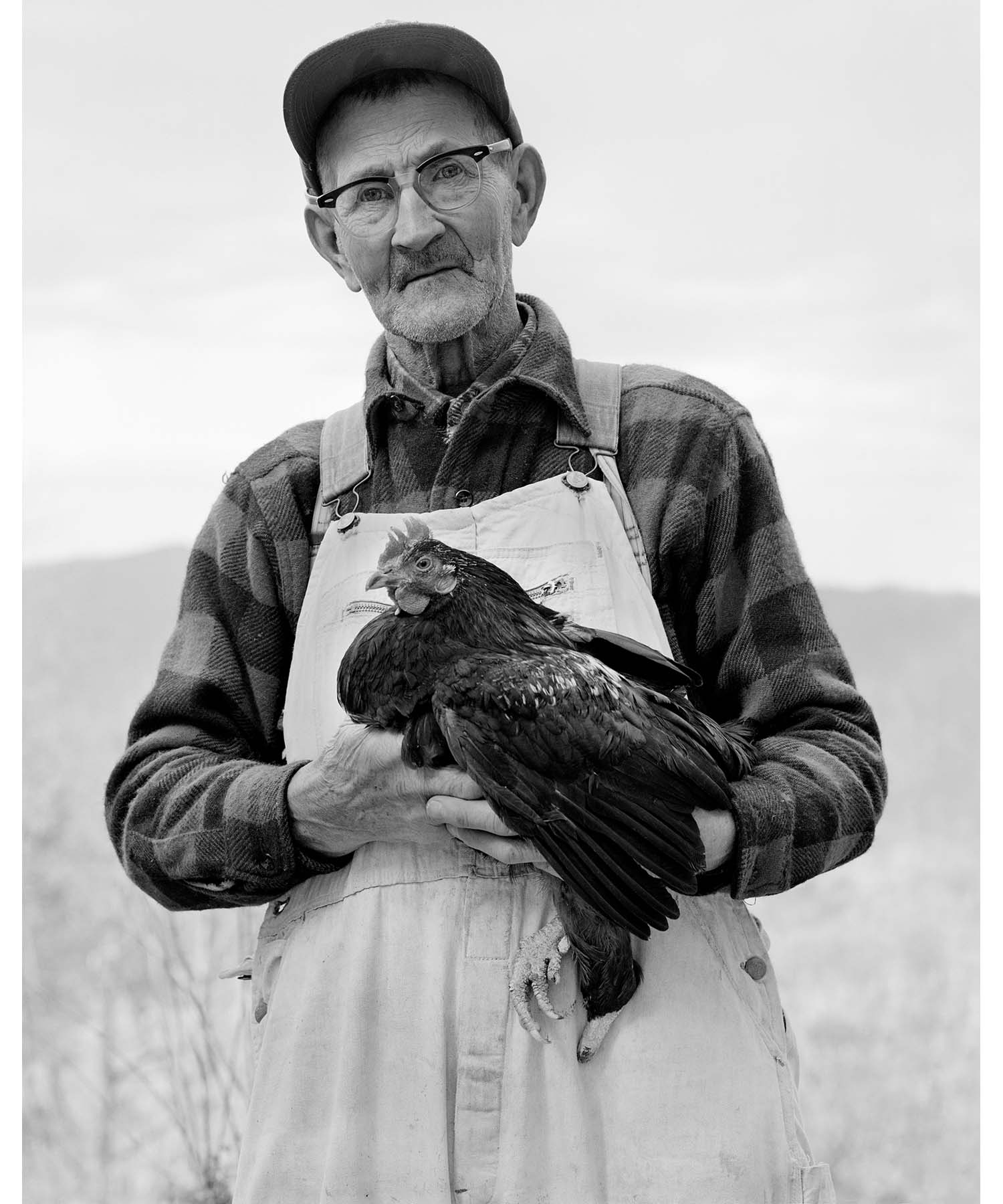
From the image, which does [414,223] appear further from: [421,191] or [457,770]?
[457,770]

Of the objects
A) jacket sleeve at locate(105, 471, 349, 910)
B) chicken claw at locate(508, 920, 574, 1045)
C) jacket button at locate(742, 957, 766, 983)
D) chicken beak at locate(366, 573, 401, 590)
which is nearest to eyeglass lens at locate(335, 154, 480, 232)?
jacket sleeve at locate(105, 471, 349, 910)

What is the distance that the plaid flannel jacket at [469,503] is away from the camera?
1.81 metres

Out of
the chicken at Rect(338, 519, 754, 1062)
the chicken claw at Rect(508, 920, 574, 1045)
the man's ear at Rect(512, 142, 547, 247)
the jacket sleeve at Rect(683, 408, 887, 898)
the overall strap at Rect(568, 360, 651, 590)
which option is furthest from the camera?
the man's ear at Rect(512, 142, 547, 247)

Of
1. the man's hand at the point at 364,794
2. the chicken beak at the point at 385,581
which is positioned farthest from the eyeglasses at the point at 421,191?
the man's hand at the point at 364,794

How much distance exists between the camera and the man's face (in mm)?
1889

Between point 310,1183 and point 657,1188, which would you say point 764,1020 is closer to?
point 657,1188

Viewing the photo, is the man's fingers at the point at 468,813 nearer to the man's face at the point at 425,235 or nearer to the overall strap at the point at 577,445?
the overall strap at the point at 577,445

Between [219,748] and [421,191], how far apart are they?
89 cm

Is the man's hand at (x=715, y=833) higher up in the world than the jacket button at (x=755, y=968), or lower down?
higher up

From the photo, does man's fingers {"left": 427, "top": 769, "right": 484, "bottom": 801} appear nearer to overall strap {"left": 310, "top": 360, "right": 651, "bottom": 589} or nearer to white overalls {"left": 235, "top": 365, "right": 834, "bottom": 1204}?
white overalls {"left": 235, "top": 365, "right": 834, "bottom": 1204}

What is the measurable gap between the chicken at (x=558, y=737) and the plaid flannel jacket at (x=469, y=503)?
6.7 inches

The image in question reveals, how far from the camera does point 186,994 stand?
352 cm

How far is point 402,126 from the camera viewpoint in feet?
6.28

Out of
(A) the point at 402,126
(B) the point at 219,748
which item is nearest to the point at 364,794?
(B) the point at 219,748
